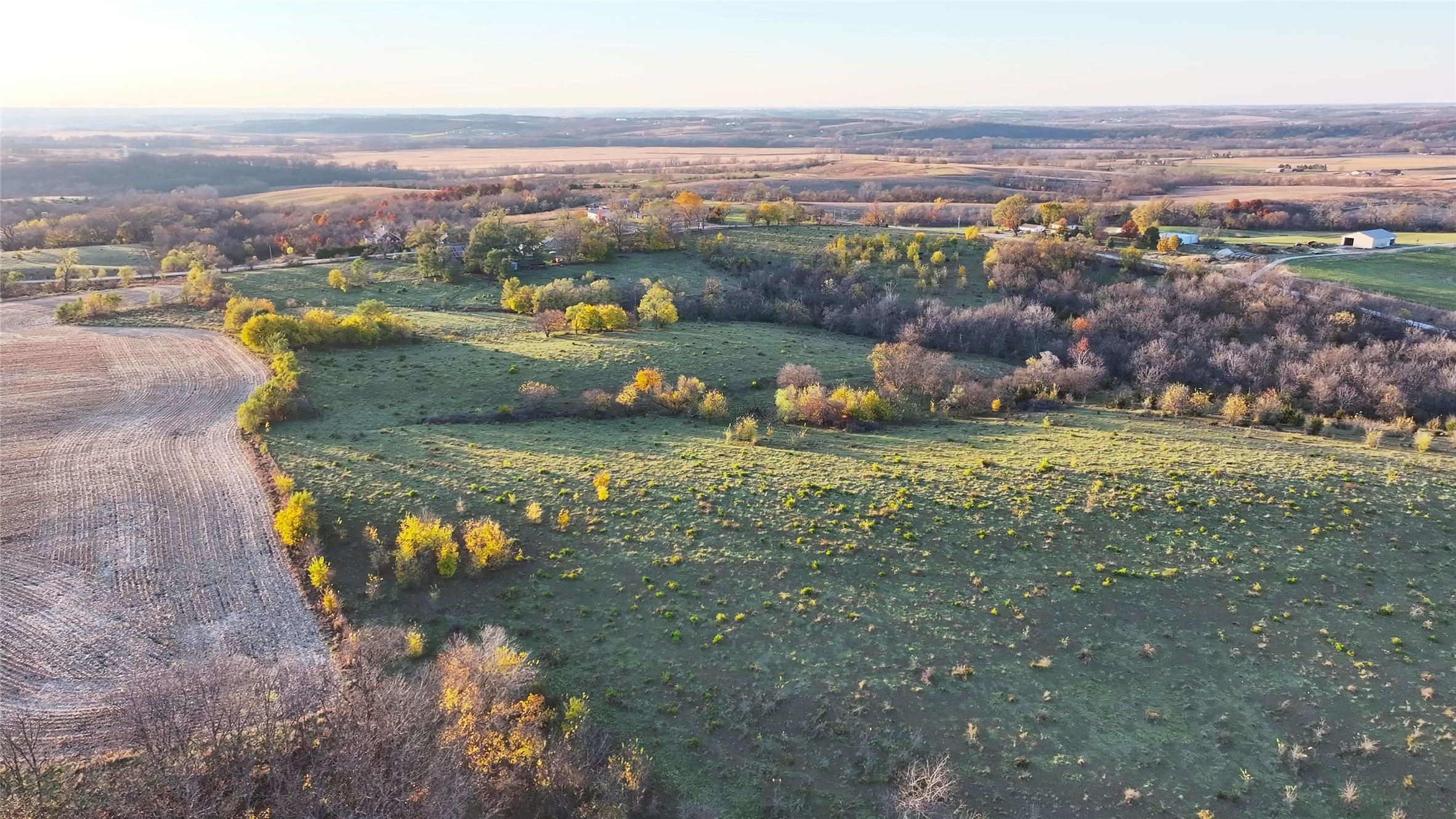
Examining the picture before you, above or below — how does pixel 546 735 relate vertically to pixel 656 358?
below

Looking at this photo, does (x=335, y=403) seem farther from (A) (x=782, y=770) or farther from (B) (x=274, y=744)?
(A) (x=782, y=770)

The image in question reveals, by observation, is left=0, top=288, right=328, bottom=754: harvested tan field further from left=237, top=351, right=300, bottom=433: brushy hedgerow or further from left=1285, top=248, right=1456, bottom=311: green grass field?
left=1285, top=248, right=1456, bottom=311: green grass field

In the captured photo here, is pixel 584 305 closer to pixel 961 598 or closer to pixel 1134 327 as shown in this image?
pixel 961 598

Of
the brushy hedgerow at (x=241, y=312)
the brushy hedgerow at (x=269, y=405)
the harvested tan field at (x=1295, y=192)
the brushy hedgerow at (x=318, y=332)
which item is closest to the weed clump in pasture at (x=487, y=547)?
the brushy hedgerow at (x=269, y=405)

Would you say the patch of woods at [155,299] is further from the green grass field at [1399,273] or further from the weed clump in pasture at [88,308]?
the green grass field at [1399,273]

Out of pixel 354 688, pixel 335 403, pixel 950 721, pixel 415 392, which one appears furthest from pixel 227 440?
pixel 950 721

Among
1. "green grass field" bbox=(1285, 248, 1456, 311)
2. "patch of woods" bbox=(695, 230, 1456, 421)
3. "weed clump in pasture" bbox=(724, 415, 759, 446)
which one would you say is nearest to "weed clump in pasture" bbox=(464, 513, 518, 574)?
"weed clump in pasture" bbox=(724, 415, 759, 446)
